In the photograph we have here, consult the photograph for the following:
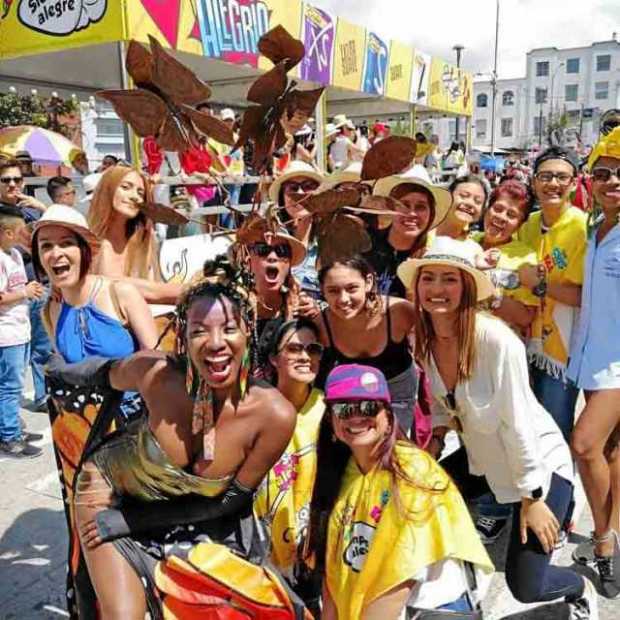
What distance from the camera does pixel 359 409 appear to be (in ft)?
6.36

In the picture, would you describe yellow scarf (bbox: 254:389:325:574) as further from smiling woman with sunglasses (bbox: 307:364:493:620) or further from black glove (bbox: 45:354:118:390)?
black glove (bbox: 45:354:118:390)

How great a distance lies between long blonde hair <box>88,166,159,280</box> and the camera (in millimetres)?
2713

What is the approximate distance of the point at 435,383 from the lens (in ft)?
7.98

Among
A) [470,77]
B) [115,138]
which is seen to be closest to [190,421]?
[470,77]

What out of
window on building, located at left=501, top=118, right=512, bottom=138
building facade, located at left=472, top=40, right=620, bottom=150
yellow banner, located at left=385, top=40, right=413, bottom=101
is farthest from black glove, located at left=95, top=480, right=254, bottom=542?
window on building, located at left=501, top=118, right=512, bottom=138

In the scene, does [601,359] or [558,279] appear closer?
[601,359]

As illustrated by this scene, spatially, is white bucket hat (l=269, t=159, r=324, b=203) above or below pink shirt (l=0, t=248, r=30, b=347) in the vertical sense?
above

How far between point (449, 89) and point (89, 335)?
16.1 m

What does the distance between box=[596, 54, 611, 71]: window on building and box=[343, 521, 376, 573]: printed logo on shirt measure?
86200 millimetres

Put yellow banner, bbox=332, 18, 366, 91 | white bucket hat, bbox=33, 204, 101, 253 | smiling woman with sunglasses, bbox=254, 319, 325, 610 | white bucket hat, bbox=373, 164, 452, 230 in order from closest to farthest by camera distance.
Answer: white bucket hat, bbox=33, 204, 101, 253
smiling woman with sunglasses, bbox=254, 319, 325, 610
white bucket hat, bbox=373, 164, 452, 230
yellow banner, bbox=332, 18, 366, 91

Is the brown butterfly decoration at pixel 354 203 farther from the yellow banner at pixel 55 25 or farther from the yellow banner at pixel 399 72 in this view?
the yellow banner at pixel 399 72

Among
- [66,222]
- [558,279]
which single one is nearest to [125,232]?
[66,222]

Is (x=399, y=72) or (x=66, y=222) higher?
(x=399, y=72)

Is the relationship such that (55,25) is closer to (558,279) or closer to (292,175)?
(292,175)
